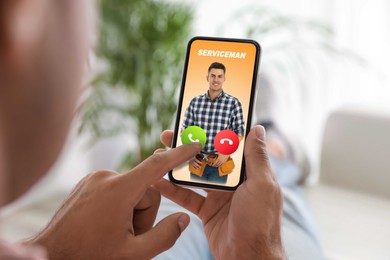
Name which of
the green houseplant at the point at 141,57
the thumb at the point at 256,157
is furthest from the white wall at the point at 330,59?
the thumb at the point at 256,157

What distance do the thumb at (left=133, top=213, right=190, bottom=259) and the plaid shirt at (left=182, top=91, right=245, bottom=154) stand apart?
0.44ft

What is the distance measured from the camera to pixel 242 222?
718 mm

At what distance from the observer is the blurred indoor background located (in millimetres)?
1675

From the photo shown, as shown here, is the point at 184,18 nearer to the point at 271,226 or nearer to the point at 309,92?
the point at 309,92

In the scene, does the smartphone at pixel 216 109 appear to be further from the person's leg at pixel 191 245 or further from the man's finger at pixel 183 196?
the person's leg at pixel 191 245

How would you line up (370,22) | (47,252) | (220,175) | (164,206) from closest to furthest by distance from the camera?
(47,252), (220,175), (164,206), (370,22)

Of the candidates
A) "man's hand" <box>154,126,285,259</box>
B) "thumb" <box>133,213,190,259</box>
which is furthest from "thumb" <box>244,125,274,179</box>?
"thumb" <box>133,213,190,259</box>

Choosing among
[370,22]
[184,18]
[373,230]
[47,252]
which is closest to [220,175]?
[47,252]

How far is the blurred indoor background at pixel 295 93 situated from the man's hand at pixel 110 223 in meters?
0.78

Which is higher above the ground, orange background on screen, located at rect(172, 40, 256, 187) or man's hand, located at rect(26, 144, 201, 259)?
orange background on screen, located at rect(172, 40, 256, 187)

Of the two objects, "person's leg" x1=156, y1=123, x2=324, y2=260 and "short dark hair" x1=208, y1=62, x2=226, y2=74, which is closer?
"short dark hair" x1=208, y1=62, x2=226, y2=74

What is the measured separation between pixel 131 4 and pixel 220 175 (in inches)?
56.5

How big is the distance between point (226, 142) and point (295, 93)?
184 cm

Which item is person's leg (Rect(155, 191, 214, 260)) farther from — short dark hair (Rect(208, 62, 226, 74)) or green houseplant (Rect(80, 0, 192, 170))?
green houseplant (Rect(80, 0, 192, 170))
